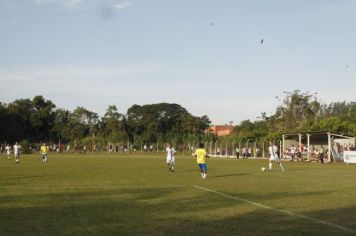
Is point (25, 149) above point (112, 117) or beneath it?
beneath

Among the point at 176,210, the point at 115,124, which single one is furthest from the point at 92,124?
the point at 176,210

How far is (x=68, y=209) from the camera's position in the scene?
42.7 feet

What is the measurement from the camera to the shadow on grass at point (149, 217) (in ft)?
32.6

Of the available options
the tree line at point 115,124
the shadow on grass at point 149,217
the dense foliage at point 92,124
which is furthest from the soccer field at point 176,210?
the dense foliage at point 92,124

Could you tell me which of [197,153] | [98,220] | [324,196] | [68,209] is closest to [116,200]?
[68,209]

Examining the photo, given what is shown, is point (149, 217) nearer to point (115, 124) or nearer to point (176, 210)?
point (176, 210)

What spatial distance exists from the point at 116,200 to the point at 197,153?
10718 millimetres

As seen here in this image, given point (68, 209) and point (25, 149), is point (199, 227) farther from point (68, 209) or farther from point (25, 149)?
point (25, 149)

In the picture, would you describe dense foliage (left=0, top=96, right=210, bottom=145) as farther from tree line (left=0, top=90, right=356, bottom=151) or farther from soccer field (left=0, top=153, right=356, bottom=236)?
soccer field (left=0, top=153, right=356, bottom=236)

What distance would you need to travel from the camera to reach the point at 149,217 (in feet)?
38.4

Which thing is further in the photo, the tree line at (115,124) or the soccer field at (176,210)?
the tree line at (115,124)

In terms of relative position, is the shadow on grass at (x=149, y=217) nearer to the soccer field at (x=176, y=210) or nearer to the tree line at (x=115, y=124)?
the soccer field at (x=176, y=210)

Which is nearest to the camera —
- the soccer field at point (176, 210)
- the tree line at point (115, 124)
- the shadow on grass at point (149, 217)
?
the shadow on grass at point (149, 217)

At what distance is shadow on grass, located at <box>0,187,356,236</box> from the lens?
9945mm
